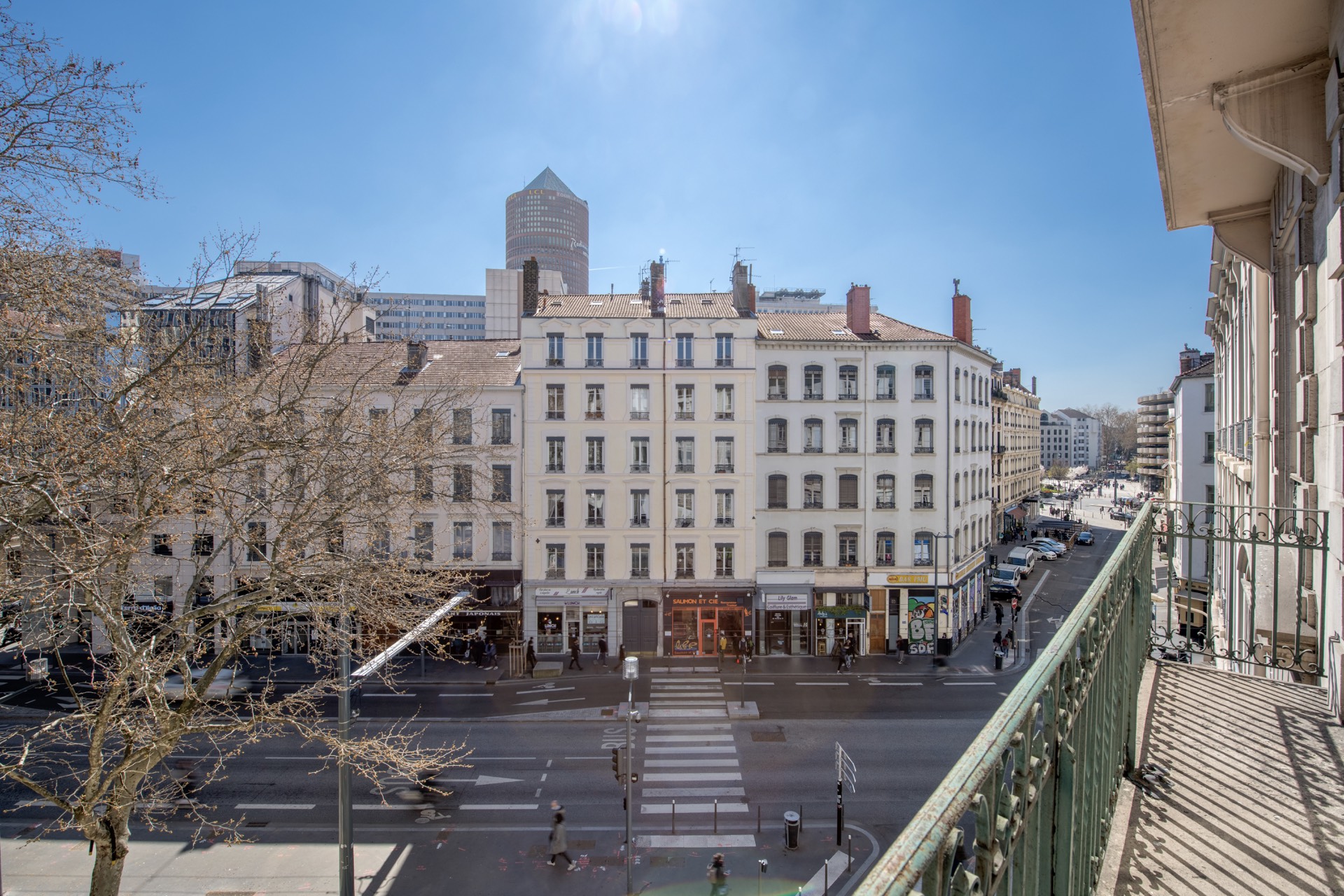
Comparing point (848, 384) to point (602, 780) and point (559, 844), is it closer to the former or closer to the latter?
point (602, 780)

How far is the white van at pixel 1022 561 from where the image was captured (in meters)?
47.2

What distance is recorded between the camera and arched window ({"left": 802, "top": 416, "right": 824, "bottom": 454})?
3072 cm

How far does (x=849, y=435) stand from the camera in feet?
101

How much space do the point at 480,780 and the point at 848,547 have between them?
18.2 meters

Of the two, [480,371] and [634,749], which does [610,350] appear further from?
[634,749]

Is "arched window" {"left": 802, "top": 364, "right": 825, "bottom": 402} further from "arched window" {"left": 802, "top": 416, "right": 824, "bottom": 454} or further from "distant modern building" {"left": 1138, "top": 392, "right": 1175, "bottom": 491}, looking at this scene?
"distant modern building" {"left": 1138, "top": 392, "right": 1175, "bottom": 491}

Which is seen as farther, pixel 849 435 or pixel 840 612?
pixel 849 435

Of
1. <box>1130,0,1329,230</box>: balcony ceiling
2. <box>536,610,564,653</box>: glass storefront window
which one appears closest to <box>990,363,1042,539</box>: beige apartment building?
<box>536,610,564,653</box>: glass storefront window

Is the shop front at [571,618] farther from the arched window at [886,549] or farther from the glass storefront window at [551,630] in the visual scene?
the arched window at [886,549]

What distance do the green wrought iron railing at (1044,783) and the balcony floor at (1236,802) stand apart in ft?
0.64

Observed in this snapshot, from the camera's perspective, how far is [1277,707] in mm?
5465

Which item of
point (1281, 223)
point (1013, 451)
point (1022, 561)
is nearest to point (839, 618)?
point (1022, 561)

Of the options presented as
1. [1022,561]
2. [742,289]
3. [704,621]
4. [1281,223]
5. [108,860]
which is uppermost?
[742,289]

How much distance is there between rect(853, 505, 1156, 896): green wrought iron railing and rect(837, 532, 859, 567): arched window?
26216 mm
